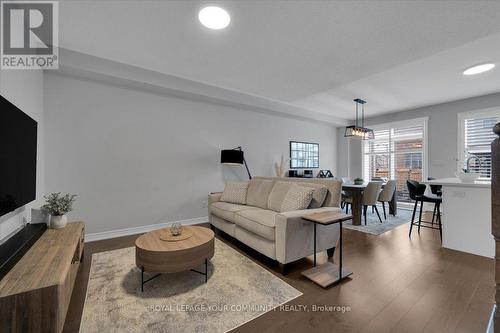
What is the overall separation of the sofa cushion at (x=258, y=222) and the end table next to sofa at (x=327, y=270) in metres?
0.41

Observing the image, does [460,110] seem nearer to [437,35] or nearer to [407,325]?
[437,35]

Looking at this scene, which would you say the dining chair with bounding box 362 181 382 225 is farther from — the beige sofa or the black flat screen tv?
the black flat screen tv

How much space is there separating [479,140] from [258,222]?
5424 mm

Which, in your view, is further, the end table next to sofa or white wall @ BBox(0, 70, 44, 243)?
the end table next to sofa

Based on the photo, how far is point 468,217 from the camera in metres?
2.80

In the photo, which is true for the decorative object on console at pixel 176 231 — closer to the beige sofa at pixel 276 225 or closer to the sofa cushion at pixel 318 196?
the beige sofa at pixel 276 225

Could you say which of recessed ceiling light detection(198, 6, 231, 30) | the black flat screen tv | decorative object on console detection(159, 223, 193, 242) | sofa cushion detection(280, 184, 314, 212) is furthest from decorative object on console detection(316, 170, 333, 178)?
the black flat screen tv

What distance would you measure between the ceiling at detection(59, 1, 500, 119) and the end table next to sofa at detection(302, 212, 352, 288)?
1987 millimetres

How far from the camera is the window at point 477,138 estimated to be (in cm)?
446

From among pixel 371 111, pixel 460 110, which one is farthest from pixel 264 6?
pixel 460 110

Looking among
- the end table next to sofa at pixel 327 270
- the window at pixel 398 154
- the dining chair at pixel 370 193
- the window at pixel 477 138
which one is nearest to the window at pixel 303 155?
the window at pixel 398 154

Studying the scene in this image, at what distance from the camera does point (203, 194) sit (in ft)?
14.3

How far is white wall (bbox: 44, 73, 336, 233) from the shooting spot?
311 centimetres

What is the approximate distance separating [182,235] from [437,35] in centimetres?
356
